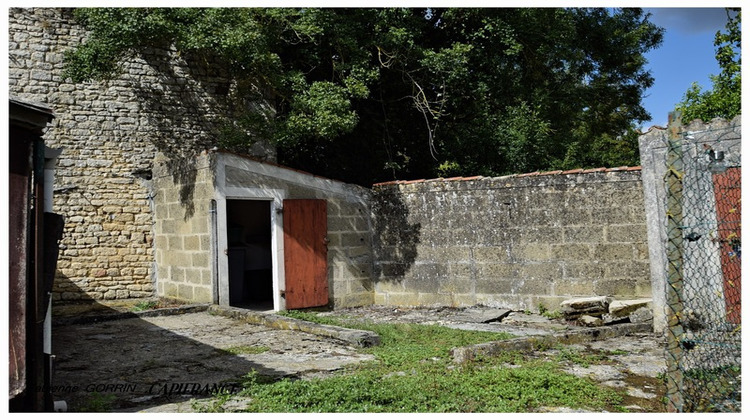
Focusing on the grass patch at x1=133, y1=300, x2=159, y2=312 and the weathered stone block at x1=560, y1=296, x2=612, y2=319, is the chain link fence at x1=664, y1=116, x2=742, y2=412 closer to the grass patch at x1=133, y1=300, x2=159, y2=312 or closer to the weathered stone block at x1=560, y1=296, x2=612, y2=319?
the weathered stone block at x1=560, y1=296, x2=612, y2=319

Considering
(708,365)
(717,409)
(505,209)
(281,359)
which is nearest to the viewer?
(717,409)

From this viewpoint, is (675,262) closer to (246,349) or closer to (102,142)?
(246,349)

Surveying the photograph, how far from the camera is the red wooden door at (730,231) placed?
7.65 m

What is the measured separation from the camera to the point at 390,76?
14.2 meters

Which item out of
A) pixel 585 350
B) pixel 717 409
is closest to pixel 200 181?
pixel 585 350

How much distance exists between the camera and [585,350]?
715 cm

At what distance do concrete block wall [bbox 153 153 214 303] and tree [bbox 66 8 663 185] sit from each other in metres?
1.70

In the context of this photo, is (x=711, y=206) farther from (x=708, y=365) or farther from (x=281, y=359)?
(x=281, y=359)

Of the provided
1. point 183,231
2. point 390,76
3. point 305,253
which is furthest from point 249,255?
point 390,76

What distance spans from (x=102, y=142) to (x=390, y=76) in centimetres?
602

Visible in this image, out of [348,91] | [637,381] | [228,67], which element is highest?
[228,67]

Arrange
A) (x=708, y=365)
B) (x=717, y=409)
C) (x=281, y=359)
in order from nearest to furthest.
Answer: (x=717, y=409), (x=708, y=365), (x=281, y=359)

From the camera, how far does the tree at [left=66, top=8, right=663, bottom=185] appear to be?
36.7 feet

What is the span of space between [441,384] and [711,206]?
184 inches
